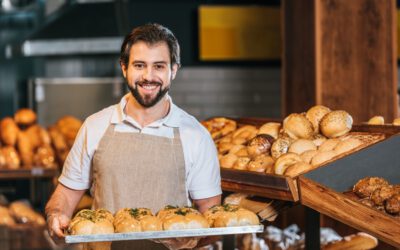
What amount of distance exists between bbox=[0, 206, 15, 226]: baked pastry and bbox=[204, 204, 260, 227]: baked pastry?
2776 millimetres

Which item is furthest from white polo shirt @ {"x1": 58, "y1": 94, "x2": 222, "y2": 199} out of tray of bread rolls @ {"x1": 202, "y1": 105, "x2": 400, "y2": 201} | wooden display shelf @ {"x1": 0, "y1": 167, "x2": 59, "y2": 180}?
wooden display shelf @ {"x1": 0, "y1": 167, "x2": 59, "y2": 180}

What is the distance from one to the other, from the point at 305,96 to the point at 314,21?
53cm

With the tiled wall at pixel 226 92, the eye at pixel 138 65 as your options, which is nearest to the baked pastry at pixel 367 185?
the eye at pixel 138 65

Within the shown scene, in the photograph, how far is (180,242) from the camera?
8.96 feet

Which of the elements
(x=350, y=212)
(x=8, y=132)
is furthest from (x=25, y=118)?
(x=350, y=212)

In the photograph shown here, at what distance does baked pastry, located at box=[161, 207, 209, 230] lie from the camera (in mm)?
2656

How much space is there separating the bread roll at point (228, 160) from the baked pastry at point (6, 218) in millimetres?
1842

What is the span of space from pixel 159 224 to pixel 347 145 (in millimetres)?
1123

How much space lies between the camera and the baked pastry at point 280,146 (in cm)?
378

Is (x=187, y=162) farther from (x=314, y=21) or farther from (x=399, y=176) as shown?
(x=314, y=21)

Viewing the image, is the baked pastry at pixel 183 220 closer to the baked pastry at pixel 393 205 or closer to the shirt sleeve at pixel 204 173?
the shirt sleeve at pixel 204 173

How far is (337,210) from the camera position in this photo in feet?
10.2

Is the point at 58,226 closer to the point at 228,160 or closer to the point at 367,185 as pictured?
the point at 367,185

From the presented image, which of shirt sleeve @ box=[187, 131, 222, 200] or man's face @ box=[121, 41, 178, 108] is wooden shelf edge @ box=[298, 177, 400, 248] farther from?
man's face @ box=[121, 41, 178, 108]
